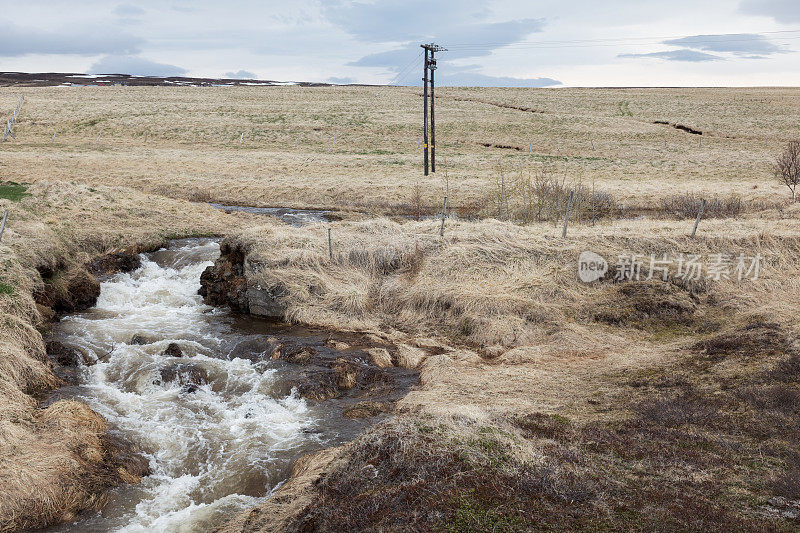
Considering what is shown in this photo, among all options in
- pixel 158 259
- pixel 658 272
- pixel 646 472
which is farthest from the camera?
pixel 158 259

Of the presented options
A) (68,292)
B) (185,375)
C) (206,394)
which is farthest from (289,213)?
(206,394)

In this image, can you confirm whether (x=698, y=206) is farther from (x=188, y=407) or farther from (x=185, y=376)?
(x=188, y=407)

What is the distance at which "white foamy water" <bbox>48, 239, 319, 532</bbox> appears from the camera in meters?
8.57

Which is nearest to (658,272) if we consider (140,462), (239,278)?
(239,278)

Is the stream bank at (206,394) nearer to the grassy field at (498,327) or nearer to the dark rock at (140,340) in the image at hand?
the dark rock at (140,340)

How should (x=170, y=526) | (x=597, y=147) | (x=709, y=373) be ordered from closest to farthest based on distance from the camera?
(x=170, y=526) → (x=709, y=373) → (x=597, y=147)

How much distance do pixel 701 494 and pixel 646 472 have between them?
0.70 m

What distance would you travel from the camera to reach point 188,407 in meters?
11.3

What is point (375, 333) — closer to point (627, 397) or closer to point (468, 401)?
point (468, 401)

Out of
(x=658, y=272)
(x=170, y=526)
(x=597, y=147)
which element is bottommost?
(x=170, y=526)

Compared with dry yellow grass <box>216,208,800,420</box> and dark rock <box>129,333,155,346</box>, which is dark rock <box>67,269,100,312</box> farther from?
dry yellow grass <box>216,208,800,420</box>

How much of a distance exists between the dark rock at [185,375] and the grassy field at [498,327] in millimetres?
2091

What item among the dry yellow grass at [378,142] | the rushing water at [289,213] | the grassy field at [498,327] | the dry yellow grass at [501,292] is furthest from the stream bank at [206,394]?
the dry yellow grass at [378,142]

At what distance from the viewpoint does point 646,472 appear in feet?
24.0
